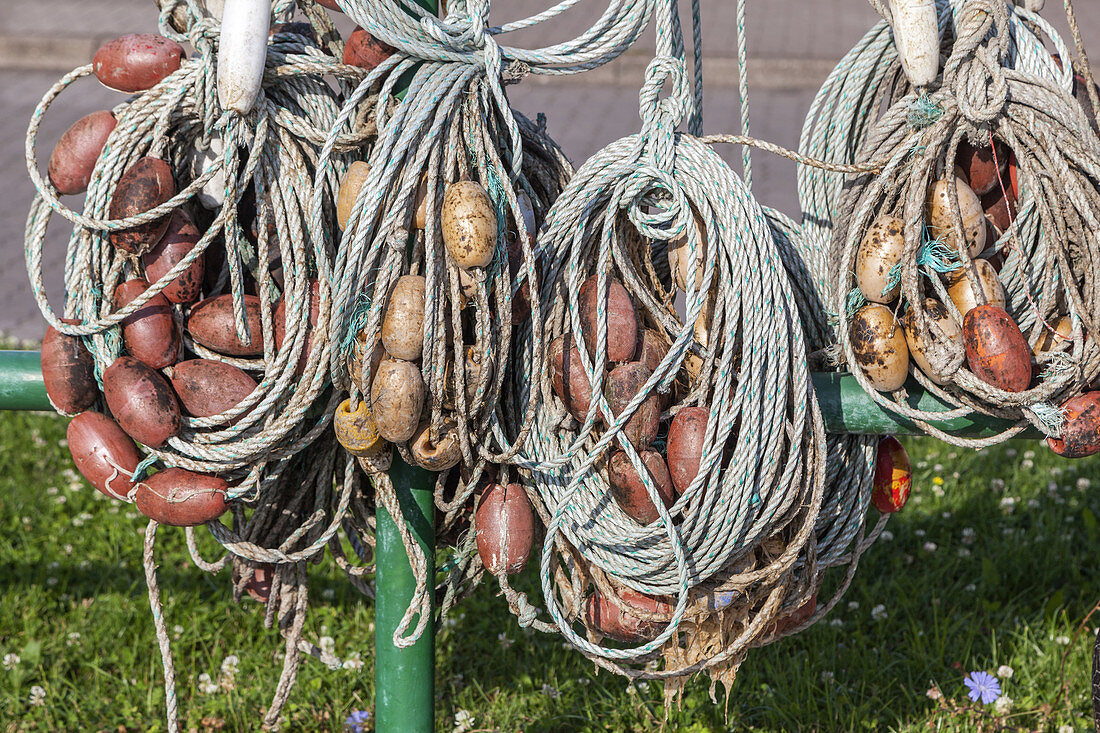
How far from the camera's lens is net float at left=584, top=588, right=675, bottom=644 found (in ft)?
5.72

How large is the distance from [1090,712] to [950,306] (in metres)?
1.51

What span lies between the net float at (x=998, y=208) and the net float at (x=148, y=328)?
1411mm

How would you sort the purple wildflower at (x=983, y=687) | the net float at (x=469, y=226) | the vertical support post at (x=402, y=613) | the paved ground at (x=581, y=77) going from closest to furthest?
the net float at (x=469, y=226) → the vertical support post at (x=402, y=613) → the purple wildflower at (x=983, y=687) → the paved ground at (x=581, y=77)

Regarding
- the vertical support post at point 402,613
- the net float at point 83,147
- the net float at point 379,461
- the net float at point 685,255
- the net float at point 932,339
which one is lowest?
the vertical support post at point 402,613

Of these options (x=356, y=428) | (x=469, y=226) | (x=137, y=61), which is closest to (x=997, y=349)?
(x=469, y=226)

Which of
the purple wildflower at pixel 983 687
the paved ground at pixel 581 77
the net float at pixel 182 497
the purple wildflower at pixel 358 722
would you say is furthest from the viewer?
the paved ground at pixel 581 77

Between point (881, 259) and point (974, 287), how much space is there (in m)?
0.15

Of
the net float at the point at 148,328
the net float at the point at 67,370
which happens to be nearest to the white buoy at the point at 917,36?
the net float at the point at 148,328

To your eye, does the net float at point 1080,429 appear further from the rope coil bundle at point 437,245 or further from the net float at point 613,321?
the rope coil bundle at point 437,245

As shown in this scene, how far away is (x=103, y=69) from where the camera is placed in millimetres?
1713

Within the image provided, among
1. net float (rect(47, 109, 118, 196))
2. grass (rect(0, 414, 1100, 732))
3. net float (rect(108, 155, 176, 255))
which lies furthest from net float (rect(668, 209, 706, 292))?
grass (rect(0, 414, 1100, 732))

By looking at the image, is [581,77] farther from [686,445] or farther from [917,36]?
Answer: [686,445]

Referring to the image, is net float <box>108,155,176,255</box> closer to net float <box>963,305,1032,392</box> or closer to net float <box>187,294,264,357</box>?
net float <box>187,294,264,357</box>

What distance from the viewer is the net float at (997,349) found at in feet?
5.13
